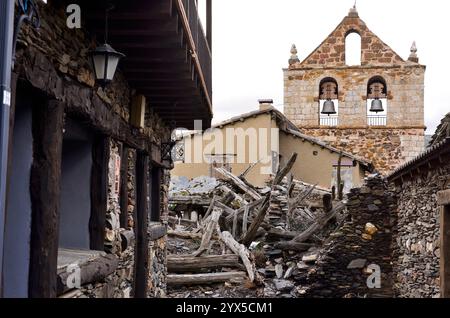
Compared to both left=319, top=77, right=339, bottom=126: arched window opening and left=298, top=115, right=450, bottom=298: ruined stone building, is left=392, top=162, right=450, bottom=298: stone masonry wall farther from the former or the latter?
left=319, top=77, right=339, bottom=126: arched window opening

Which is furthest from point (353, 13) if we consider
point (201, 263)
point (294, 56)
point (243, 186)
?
point (201, 263)

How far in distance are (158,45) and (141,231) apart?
3.16m

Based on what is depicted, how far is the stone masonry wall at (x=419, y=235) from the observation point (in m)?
9.42

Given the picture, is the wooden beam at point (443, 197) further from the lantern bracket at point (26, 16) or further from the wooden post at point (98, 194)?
the lantern bracket at point (26, 16)

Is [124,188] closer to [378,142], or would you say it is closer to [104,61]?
[104,61]

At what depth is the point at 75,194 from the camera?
18.6ft

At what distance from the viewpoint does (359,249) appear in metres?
13.1

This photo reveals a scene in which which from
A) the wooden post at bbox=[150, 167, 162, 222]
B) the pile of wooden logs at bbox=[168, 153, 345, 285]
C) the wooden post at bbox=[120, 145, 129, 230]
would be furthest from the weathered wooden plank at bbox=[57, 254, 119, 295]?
the pile of wooden logs at bbox=[168, 153, 345, 285]

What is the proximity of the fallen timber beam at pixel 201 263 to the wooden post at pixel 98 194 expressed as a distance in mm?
6952

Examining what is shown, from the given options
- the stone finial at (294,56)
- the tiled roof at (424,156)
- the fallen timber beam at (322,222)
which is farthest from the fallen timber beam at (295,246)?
the stone finial at (294,56)
